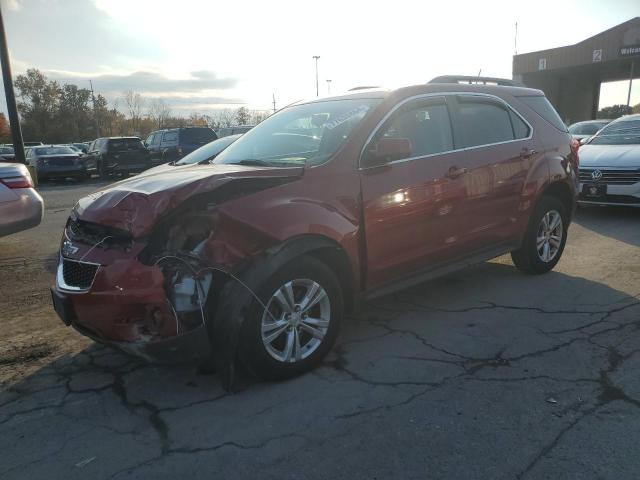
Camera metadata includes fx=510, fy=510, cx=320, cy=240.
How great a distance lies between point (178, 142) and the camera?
19.3 meters

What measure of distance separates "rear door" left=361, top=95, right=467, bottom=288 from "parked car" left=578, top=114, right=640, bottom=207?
17.8 feet

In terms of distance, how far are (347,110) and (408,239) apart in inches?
45.2

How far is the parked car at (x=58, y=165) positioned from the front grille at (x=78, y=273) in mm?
19418

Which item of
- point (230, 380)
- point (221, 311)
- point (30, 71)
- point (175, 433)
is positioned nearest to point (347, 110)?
point (221, 311)

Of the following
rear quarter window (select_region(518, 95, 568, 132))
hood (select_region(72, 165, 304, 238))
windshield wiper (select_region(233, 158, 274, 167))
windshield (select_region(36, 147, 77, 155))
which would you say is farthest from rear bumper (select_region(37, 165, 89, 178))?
rear quarter window (select_region(518, 95, 568, 132))

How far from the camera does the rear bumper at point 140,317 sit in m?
2.90

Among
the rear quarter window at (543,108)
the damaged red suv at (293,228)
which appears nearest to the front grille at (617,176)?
the rear quarter window at (543,108)

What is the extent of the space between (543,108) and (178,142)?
52.5ft

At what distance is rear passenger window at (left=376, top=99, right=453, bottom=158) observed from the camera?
160 inches

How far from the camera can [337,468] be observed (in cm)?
248

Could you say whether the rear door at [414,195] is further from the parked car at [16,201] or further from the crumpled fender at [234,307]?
the parked car at [16,201]

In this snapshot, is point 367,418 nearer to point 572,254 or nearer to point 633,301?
point 633,301

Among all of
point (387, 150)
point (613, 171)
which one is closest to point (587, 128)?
point (613, 171)

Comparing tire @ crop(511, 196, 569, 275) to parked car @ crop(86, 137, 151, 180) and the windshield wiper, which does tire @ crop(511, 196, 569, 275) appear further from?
parked car @ crop(86, 137, 151, 180)
